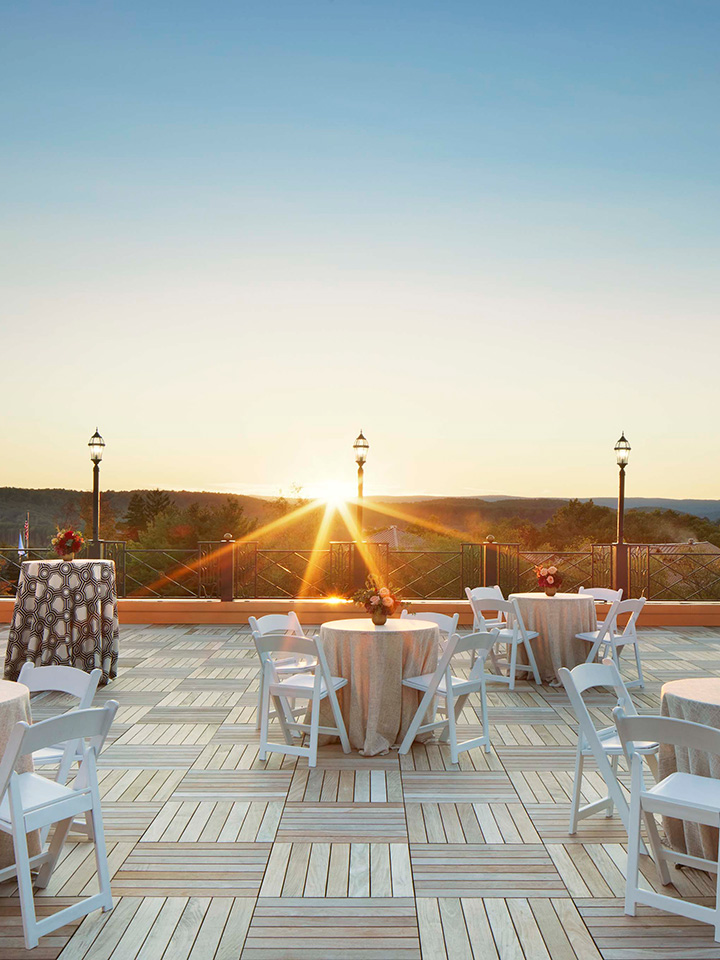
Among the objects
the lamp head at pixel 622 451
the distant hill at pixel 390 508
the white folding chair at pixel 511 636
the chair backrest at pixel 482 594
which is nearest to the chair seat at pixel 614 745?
the white folding chair at pixel 511 636

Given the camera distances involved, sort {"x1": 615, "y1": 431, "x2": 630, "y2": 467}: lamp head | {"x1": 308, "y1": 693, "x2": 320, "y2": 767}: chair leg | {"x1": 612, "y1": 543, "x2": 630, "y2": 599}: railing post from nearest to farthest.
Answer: {"x1": 308, "y1": 693, "x2": 320, "y2": 767}: chair leg
{"x1": 612, "y1": 543, "x2": 630, "y2": 599}: railing post
{"x1": 615, "y1": 431, "x2": 630, "y2": 467}: lamp head

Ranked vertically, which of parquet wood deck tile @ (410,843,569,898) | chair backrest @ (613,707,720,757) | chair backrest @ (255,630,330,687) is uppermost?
chair backrest @ (613,707,720,757)

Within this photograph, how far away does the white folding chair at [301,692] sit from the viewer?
192 inches

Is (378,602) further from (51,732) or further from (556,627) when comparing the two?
(51,732)

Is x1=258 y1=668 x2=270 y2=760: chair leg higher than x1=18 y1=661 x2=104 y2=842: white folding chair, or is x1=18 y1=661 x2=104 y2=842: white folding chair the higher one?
x1=18 y1=661 x2=104 y2=842: white folding chair

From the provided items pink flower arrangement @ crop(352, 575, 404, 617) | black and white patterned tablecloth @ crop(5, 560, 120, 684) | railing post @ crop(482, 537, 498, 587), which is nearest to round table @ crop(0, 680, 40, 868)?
pink flower arrangement @ crop(352, 575, 404, 617)

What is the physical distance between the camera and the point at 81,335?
1295cm

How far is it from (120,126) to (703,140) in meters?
7.32

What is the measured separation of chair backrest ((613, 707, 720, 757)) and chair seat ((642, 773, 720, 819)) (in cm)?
19

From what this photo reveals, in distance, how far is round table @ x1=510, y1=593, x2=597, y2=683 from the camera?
771 centimetres

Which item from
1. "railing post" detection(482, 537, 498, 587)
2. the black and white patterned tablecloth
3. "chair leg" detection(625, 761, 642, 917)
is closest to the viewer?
"chair leg" detection(625, 761, 642, 917)

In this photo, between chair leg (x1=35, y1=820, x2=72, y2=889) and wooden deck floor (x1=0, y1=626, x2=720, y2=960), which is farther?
chair leg (x1=35, y1=820, x2=72, y2=889)

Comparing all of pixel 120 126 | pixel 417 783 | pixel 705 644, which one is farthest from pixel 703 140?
pixel 417 783

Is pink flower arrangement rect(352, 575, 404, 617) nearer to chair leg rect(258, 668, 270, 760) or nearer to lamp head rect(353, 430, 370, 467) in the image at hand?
chair leg rect(258, 668, 270, 760)
